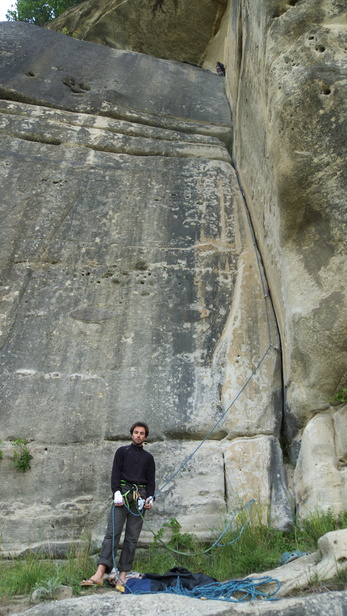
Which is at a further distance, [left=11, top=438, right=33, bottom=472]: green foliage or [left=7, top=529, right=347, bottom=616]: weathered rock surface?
[left=11, top=438, right=33, bottom=472]: green foliage

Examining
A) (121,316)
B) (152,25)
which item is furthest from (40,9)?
(121,316)

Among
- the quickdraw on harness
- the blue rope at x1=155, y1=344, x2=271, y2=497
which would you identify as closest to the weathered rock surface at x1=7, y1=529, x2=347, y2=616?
the quickdraw on harness

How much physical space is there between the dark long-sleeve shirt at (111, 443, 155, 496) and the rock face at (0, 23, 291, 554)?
20.1 inches

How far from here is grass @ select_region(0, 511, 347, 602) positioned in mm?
3357

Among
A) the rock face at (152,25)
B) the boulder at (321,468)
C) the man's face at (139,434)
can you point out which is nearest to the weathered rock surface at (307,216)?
the boulder at (321,468)

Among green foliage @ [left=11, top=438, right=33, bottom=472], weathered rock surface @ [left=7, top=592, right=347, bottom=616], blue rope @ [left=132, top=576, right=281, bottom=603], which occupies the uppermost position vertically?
weathered rock surface @ [left=7, top=592, right=347, bottom=616]

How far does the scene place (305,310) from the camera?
4691mm

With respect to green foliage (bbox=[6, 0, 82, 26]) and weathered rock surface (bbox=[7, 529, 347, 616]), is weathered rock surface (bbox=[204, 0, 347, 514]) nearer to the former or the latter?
weathered rock surface (bbox=[7, 529, 347, 616])

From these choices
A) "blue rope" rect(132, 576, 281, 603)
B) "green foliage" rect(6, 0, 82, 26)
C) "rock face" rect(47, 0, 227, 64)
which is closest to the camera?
"blue rope" rect(132, 576, 281, 603)

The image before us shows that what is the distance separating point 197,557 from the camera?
388cm

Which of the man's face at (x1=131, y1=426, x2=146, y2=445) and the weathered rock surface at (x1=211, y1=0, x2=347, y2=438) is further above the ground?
the weathered rock surface at (x1=211, y1=0, x2=347, y2=438)

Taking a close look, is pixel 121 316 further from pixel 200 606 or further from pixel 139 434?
pixel 200 606

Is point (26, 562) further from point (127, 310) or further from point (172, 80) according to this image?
point (172, 80)

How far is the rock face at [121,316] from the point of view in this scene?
4395 millimetres
